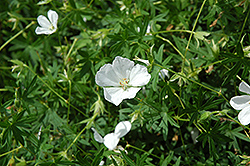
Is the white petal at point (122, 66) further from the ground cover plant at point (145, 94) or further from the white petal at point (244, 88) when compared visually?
the white petal at point (244, 88)

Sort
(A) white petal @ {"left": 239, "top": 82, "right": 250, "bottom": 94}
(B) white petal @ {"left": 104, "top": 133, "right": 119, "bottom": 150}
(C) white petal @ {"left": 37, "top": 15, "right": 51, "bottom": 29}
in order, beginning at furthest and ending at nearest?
(C) white petal @ {"left": 37, "top": 15, "right": 51, "bottom": 29} < (B) white petal @ {"left": 104, "top": 133, "right": 119, "bottom": 150} < (A) white petal @ {"left": 239, "top": 82, "right": 250, "bottom": 94}

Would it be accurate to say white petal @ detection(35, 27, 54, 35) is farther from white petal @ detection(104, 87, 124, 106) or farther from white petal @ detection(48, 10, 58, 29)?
white petal @ detection(104, 87, 124, 106)

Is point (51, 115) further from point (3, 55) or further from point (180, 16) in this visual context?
point (180, 16)

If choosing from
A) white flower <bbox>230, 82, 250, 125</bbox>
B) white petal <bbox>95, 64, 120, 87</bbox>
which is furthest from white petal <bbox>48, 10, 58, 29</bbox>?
white flower <bbox>230, 82, 250, 125</bbox>

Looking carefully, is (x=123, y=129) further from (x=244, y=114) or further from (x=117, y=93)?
(x=244, y=114)

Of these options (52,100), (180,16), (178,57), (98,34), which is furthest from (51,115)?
(180,16)

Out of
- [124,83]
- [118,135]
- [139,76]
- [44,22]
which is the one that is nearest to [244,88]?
[139,76]

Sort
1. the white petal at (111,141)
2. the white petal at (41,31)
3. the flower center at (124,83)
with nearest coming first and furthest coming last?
1. the flower center at (124,83)
2. the white petal at (111,141)
3. the white petal at (41,31)

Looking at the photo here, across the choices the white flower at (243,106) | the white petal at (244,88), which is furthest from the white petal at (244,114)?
the white petal at (244,88)
